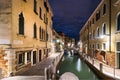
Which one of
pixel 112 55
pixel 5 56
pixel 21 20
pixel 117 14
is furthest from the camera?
pixel 112 55

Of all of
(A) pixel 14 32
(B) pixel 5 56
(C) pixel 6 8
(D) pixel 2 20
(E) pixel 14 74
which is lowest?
(E) pixel 14 74

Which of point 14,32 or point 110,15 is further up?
point 110,15

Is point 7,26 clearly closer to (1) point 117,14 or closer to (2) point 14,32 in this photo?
(2) point 14,32

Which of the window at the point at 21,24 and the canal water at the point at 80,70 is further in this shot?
the canal water at the point at 80,70

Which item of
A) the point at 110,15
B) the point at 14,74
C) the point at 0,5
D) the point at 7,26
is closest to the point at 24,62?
the point at 14,74

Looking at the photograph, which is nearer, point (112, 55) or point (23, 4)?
point (23, 4)

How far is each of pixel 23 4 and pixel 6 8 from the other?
106 inches

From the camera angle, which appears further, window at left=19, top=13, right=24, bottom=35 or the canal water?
the canal water

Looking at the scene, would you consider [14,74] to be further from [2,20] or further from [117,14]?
[117,14]

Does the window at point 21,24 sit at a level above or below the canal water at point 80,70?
above

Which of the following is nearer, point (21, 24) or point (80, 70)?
point (21, 24)

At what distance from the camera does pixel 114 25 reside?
18016mm

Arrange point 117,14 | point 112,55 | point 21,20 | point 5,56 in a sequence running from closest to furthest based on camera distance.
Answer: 1. point 5,56
2. point 21,20
3. point 117,14
4. point 112,55

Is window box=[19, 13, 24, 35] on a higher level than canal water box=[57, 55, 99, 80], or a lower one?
higher
